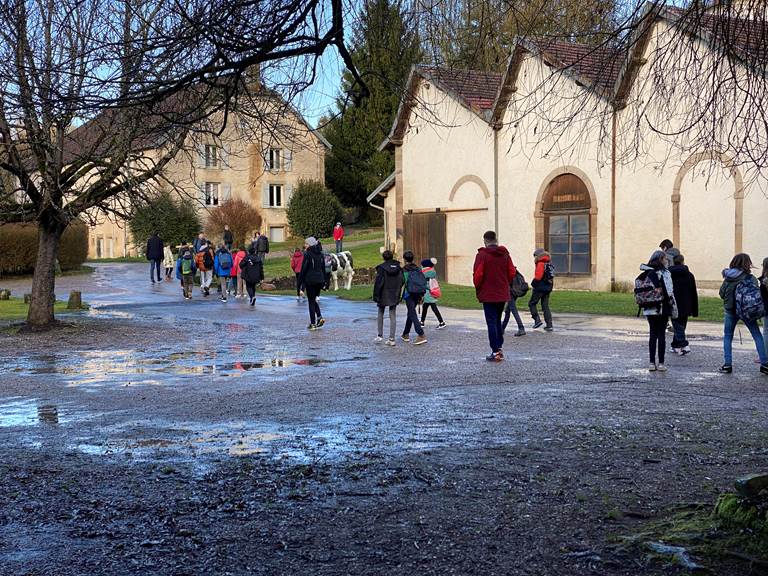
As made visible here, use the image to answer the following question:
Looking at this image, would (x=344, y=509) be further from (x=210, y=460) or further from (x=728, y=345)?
(x=728, y=345)

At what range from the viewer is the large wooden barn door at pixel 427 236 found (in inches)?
1357

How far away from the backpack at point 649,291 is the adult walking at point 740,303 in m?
0.87

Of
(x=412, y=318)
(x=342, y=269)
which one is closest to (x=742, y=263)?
(x=412, y=318)

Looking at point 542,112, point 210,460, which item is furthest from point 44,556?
point 542,112

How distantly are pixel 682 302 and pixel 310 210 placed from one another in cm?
4470

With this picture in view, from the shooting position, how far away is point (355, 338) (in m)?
17.7

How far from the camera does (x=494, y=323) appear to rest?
13945mm

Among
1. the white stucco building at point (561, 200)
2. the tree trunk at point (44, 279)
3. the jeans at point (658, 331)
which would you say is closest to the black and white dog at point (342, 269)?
the white stucco building at point (561, 200)

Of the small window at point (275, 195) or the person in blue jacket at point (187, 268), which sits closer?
the person in blue jacket at point (187, 268)

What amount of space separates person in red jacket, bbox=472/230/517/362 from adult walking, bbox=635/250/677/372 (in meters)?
2.16

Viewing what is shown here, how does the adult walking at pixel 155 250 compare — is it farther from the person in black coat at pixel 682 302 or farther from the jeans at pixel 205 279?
the person in black coat at pixel 682 302

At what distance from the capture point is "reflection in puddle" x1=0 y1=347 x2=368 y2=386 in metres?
13.1

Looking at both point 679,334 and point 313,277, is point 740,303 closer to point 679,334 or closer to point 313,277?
point 679,334

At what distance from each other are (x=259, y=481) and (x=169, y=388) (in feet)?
17.4
